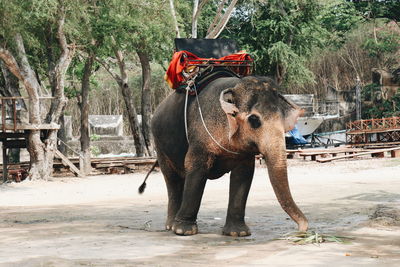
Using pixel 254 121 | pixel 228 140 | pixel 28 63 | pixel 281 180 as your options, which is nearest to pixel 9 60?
pixel 28 63

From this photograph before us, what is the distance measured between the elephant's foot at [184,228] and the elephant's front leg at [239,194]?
400 mm

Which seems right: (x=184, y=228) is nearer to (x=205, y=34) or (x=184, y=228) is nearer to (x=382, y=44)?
(x=205, y=34)

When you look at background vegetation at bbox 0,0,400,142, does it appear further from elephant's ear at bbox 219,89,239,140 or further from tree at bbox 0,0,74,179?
elephant's ear at bbox 219,89,239,140

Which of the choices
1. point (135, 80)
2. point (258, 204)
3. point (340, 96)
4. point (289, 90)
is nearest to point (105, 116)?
point (135, 80)

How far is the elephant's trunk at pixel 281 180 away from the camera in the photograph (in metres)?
7.34

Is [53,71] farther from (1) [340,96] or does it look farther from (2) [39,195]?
(1) [340,96]

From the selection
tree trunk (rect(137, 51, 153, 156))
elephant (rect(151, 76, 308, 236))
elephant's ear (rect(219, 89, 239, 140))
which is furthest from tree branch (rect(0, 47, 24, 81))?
elephant's ear (rect(219, 89, 239, 140))

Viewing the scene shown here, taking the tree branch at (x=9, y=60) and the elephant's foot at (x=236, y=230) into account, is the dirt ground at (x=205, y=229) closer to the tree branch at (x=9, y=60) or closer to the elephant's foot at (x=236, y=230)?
the elephant's foot at (x=236, y=230)

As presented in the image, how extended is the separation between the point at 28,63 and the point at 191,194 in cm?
1416

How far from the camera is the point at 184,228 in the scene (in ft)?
27.7

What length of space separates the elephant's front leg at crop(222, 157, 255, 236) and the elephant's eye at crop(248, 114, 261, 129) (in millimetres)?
818

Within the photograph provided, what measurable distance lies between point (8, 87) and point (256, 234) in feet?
57.9

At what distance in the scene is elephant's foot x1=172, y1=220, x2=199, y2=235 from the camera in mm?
8438

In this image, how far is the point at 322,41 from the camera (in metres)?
Result: 35.6
